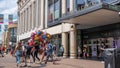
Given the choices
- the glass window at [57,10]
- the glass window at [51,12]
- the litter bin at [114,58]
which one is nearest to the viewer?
the litter bin at [114,58]

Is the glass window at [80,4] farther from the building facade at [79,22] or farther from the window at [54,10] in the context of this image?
the window at [54,10]

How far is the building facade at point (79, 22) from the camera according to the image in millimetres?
22875

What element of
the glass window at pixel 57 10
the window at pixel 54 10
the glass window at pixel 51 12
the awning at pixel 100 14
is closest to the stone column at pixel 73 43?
the awning at pixel 100 14

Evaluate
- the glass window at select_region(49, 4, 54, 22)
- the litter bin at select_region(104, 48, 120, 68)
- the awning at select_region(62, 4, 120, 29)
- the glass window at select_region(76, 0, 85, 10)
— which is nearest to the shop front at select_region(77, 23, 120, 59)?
the awning at select_region(62, 4, 120, 29)

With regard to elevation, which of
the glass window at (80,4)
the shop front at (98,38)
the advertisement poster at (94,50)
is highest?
the glass window at (80,4)

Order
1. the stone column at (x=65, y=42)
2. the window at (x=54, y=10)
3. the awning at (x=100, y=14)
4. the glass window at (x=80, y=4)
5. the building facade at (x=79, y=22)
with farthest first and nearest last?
the window at (x=54, y=10) → the stone column at (x=65, y=42) → the glass window at (x=80, y=4) → the building facade at (x=79, y=22) → the awning at (x=100, y=14)

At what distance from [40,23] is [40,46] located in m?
22.2

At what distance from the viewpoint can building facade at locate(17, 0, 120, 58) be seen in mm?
22875

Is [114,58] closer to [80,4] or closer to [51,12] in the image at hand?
[80,4]

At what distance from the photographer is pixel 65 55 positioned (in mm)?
32875

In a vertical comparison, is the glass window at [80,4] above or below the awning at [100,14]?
above

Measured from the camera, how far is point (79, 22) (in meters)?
28.8

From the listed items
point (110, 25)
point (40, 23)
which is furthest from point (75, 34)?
point (40, 23)

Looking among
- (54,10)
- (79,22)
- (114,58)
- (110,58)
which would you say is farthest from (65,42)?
(114,58)
